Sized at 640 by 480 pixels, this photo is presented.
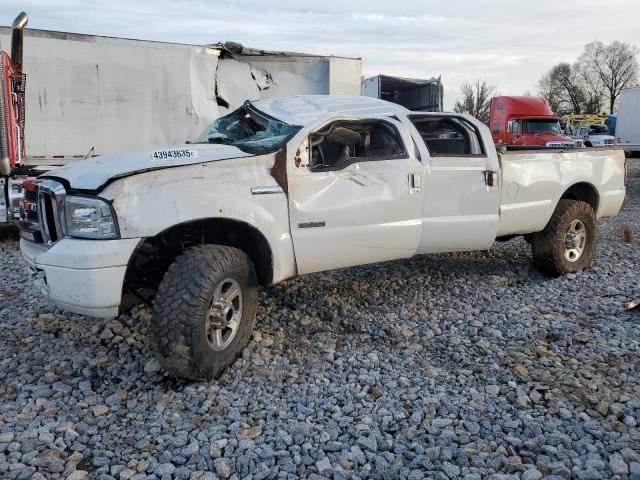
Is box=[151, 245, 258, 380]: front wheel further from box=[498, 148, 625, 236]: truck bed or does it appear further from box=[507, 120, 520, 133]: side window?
box=[507, 120, 520, 133]: side window

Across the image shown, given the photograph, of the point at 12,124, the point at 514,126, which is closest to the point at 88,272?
the point at 12,124

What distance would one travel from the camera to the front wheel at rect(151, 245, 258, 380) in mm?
3293

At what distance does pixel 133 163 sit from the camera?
11.2ft

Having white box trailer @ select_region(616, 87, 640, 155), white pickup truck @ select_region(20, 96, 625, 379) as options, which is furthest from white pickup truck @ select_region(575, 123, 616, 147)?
white pickup truck @ select_region(20, 96, 625, 379)

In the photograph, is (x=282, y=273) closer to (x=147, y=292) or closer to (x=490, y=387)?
(x=147, y=292)

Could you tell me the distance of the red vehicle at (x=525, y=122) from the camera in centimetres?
1767

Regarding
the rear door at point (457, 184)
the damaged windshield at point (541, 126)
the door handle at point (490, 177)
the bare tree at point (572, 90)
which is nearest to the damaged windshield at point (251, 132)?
the rear door at point (457, 184)

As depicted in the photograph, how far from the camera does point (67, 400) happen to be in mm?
3377

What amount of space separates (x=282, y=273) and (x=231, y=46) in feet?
25.3

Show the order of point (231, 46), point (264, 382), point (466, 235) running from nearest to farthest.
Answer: point (264, 382), point (466, 235), point (231, 46)

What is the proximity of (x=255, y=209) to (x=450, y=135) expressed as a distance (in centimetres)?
259

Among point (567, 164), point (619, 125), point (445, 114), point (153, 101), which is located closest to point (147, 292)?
point (445, 114)

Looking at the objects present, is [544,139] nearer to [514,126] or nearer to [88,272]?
[514,126]

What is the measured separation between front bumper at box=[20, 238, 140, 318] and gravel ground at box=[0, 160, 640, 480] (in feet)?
2.08
